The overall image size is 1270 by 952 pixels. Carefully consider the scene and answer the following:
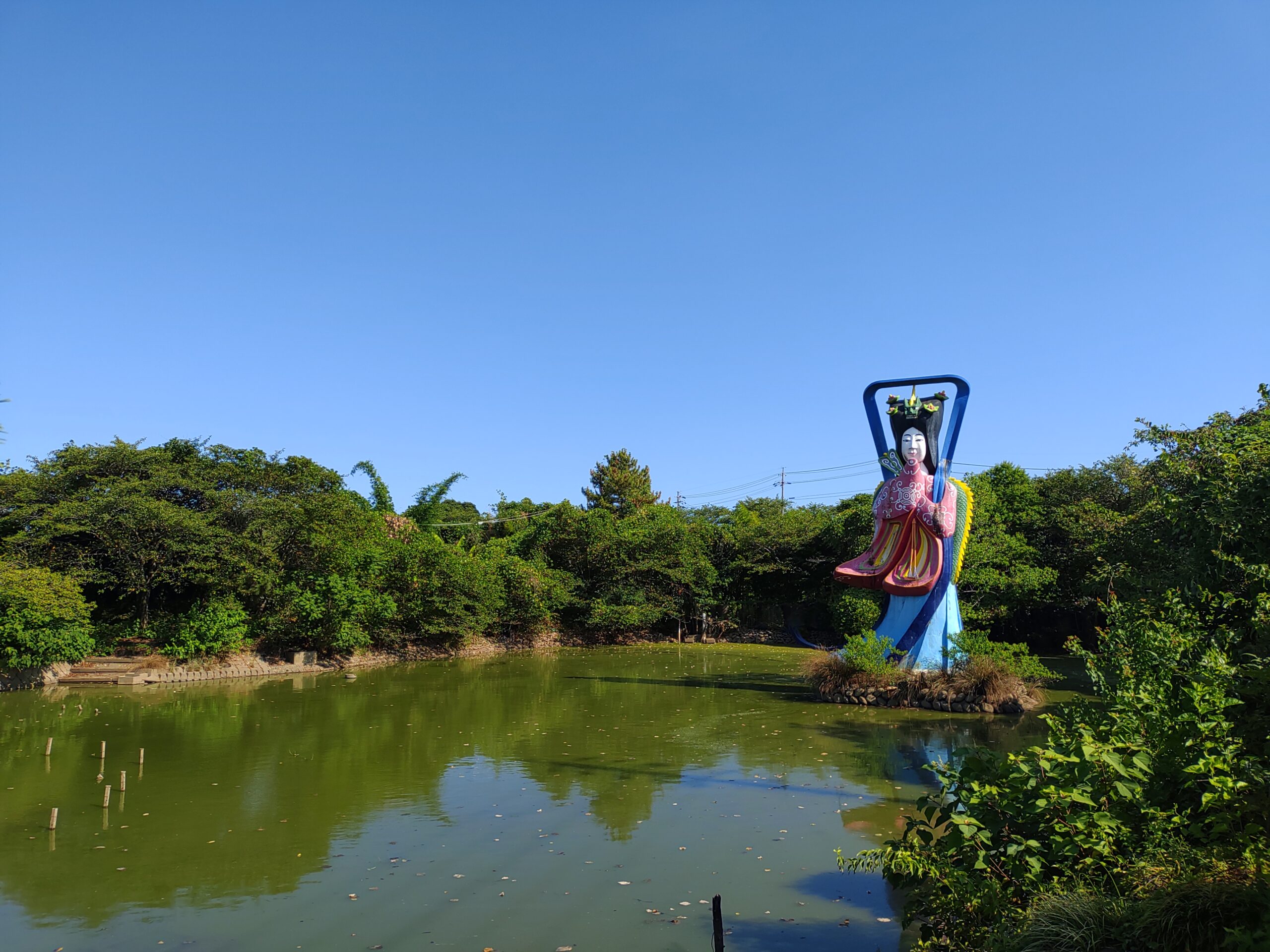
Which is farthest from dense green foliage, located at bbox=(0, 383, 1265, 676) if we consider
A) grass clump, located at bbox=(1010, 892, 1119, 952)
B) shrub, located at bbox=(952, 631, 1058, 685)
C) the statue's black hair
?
grass clump, located at bbox=(1010, 892, 1119, 952)

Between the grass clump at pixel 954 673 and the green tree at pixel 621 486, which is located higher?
the green tree at pixel 621 486

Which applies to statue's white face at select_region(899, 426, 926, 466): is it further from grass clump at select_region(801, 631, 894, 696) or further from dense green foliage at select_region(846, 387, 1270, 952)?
dense green foliage at select_region(846, 387, 1270, 952)

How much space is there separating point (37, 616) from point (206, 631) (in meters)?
2.99

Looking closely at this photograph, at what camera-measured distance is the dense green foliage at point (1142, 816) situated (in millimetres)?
3143

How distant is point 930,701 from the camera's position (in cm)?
1279

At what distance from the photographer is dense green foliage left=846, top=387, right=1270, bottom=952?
3.14m

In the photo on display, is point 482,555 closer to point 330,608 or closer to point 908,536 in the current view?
point 330,608

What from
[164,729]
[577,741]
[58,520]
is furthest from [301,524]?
[577,741]

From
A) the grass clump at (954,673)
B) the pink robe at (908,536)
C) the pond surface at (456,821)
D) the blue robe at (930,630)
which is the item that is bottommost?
the pond surface at (456,821)

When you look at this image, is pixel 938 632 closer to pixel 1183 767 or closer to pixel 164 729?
pixel 1183 767

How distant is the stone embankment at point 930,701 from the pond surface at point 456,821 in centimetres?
45

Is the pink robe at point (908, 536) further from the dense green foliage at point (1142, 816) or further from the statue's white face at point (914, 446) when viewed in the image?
the dense green foliage at point (1142, 816)

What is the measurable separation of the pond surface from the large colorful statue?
5.90 feet

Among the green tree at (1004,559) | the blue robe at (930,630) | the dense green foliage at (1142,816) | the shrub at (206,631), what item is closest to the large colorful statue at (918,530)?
the blue robe at (930,630)
